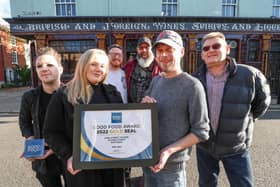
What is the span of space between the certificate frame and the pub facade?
10784 mm

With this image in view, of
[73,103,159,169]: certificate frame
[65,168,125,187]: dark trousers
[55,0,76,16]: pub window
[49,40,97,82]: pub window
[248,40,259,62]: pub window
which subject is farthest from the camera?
[55,0,76,16]: pub window

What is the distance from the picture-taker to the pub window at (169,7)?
12609 mm

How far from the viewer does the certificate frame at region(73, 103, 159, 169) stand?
134 centimetres

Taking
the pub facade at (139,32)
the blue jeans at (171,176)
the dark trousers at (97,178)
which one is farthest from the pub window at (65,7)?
the blue jeans at (171,176)

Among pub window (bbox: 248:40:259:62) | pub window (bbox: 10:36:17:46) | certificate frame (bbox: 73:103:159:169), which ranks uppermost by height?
Answer: pub window (bbox: 10:36:17:46)

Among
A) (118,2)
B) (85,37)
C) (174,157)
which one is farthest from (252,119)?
(118,2)

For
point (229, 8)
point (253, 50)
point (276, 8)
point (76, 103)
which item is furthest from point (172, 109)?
point (276, 8)

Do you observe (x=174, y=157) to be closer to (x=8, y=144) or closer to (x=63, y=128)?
(x=63, y=128)

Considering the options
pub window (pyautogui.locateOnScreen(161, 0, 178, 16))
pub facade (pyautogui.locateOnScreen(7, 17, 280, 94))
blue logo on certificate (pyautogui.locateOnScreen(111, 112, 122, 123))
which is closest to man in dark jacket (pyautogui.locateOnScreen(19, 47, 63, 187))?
blue logo on certificate (pyautogui.locateOnScreen(111, 112, 122, 123))

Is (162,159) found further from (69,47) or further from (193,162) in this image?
(69,47)

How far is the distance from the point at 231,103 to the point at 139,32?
34.3 ft

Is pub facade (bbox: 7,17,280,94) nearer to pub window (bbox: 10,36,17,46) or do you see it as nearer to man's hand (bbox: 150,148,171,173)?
man's hand (bbox: 150,148,171,173)

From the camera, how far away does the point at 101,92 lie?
1.63m

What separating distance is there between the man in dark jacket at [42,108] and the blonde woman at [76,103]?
47 cm
